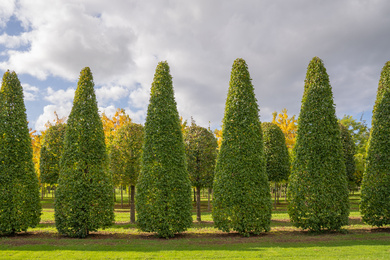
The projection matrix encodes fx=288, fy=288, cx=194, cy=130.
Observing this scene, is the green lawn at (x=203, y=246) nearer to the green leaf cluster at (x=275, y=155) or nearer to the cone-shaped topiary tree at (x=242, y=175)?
the cone-shaped topiary tree at (x=242, y=175)

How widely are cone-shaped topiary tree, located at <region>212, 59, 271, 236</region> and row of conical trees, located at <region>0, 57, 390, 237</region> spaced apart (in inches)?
1.6

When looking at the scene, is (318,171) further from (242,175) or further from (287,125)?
(287,125)

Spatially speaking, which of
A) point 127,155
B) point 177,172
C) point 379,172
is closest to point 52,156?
point 127,155

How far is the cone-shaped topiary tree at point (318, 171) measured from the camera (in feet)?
37.7

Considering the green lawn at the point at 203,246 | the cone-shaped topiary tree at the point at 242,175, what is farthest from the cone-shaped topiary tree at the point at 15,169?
the cone-shaped topiary tree at the point at 242,175

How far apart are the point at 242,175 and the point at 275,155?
347 inches

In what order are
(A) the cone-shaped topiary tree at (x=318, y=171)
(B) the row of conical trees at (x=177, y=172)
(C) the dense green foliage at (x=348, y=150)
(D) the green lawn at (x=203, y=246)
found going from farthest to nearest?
1. (C) the dense green foliage at (x=348, y=150)
2. (A) the cone-shaped topiary tree at (x=318, y=171)
3. (B) the row of conical trees at (x=177, y=172)
4. (D) the green lawn at (x=203, y=246)

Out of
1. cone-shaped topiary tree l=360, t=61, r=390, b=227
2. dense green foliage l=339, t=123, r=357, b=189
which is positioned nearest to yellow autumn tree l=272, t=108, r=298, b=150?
dense green foliage l=339, t=123, r=357, b=189

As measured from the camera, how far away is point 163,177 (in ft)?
36.3

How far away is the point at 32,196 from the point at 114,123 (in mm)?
14634

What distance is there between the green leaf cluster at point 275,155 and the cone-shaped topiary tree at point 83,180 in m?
11.6

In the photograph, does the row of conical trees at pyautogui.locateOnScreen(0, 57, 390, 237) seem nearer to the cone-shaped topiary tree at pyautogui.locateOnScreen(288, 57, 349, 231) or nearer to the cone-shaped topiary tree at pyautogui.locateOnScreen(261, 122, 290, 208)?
the cone-shaped topiary tree at pyautogui.locateOnScreen(288, 57, 349, 231)

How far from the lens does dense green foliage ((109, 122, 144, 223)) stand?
1555cm

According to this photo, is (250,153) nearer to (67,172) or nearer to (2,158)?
(67,172)
